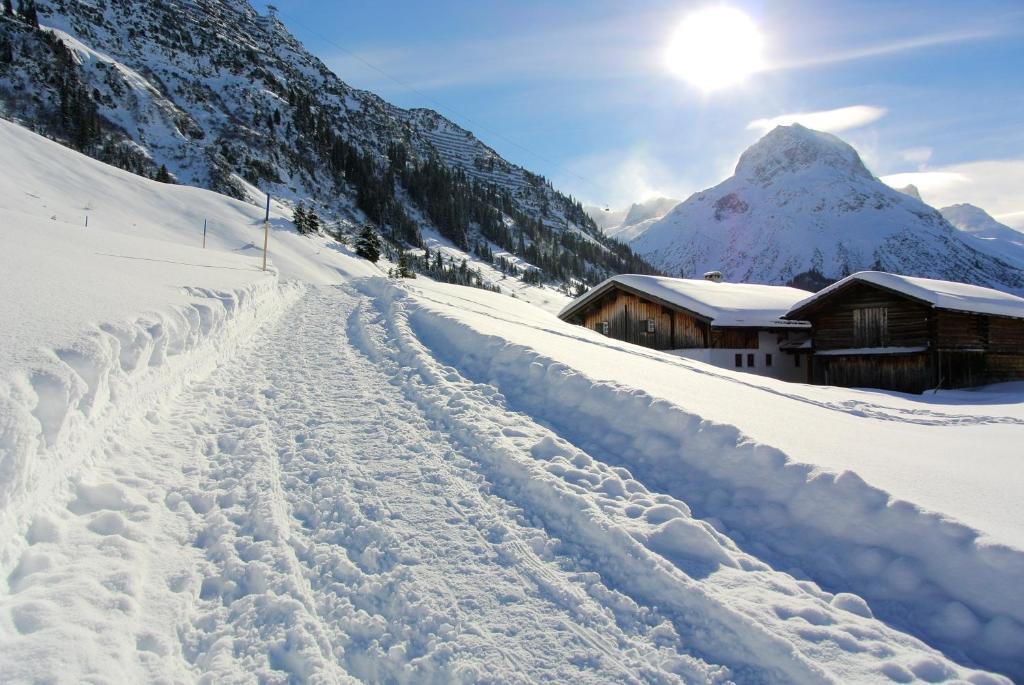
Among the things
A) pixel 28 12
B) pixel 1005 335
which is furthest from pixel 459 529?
pixel 28 12

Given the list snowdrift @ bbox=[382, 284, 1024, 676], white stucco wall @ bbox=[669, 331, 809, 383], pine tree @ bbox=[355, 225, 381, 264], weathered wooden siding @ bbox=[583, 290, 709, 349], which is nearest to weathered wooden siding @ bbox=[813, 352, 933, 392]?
white stucco wall @ bbox=[669, 331, 809, 383]

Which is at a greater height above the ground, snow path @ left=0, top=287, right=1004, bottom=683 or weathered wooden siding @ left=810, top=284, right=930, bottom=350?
weathered wooden siding @ left=810, top=284, right=930, bottom=350

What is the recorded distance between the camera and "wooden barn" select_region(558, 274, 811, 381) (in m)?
26.0

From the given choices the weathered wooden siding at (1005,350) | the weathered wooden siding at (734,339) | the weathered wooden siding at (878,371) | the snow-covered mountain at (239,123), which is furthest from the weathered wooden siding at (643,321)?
the snow-covered mountain at (239,123)

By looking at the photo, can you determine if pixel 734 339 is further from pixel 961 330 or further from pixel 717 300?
pixel 961 330

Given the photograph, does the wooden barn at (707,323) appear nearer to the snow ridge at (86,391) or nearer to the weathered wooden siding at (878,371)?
the weathered wooden siding at (878,371)

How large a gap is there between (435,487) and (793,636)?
3.45 meters

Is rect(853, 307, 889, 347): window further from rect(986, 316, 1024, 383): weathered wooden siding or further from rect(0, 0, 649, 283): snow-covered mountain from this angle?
rect(0, 0, 649, 283): snow-covered mountain

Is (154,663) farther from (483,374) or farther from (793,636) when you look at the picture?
(483,374)

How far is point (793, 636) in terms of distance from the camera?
373cm

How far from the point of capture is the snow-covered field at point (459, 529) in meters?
3.58

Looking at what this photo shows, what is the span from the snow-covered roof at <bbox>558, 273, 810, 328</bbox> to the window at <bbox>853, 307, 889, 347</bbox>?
297 cm

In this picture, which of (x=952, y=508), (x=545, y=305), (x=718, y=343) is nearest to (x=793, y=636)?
(x=952, y=508)

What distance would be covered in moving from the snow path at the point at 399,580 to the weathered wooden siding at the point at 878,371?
22289mm
